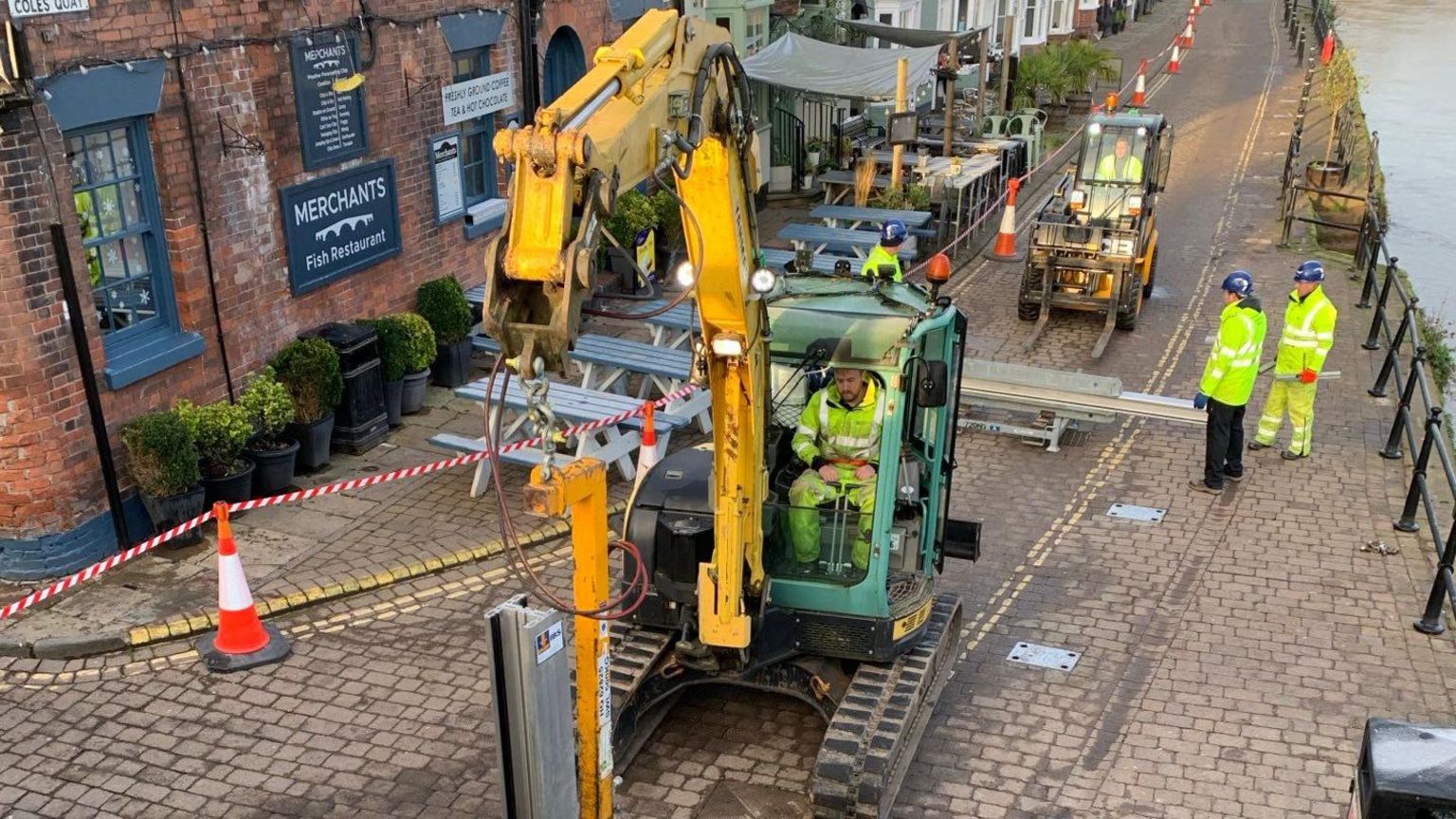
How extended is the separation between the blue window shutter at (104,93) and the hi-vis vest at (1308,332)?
9218mm

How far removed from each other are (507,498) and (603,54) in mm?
6092

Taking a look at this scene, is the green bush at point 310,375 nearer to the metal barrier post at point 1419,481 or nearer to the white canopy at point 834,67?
the metal barrier post at point 1419,481

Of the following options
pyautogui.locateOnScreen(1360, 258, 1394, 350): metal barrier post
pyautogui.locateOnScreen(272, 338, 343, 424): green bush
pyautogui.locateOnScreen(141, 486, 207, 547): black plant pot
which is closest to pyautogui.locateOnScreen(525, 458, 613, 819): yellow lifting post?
pyautogui.locateOnScreen(141, 486, 207, 547): black plant pot

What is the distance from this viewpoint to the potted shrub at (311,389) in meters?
10.6

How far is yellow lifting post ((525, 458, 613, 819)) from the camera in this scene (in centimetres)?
499

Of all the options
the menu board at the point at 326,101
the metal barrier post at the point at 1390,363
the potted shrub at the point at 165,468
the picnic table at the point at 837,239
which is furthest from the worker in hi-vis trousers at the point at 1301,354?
the potted shrub at the point at 165,468

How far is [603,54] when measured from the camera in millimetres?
4934

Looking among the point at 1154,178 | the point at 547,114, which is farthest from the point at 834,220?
the point at 547,114

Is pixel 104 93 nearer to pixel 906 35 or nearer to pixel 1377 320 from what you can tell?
pixel 1377 320

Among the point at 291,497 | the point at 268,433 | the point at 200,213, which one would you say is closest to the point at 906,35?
the point at 200,213

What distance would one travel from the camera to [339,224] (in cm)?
1169

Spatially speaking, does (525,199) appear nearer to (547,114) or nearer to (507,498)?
(547,114)

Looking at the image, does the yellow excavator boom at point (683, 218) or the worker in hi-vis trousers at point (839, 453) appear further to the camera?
the worker in hi-vis trousers at point (839, 453)

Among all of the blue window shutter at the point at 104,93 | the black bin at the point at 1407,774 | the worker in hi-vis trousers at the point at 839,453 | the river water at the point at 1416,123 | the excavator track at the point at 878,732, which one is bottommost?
the river water at the point at 1416,123
